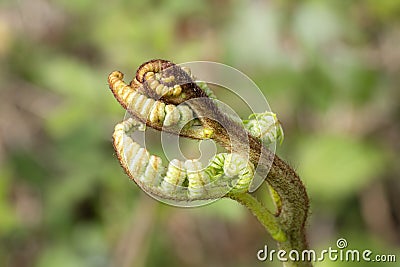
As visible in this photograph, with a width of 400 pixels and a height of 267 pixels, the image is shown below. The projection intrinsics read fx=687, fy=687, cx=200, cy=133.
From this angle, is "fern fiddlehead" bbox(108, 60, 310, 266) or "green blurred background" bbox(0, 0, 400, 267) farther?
"green blurred background" bbox(0, 0, 400, 267)

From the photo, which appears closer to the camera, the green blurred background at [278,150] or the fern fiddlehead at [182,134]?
the fern fiddlehead at [182,134]

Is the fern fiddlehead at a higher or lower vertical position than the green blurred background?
lower

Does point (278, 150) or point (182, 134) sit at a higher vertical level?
point (278, 150)

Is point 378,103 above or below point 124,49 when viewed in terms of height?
above

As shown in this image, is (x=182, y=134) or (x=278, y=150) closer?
(x=182, y=134)

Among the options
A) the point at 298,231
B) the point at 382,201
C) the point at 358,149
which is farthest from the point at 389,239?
the point at 298,231

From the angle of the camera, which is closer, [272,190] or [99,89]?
[272,190]

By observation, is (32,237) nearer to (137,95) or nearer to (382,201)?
(382,201)

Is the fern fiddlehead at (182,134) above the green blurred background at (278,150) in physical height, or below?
below
